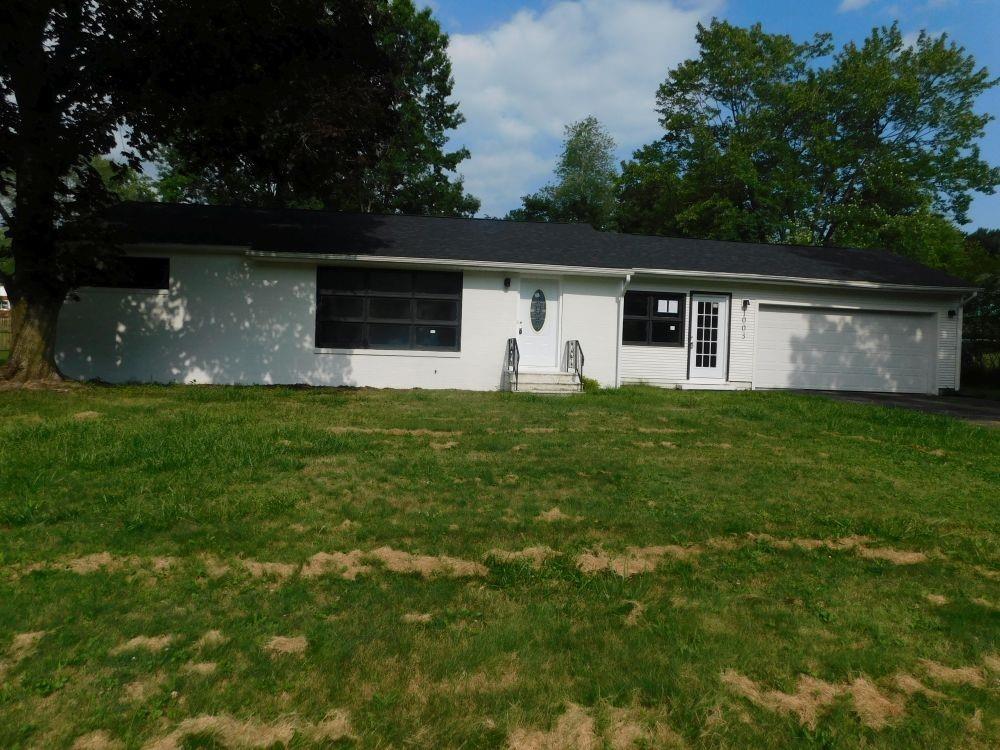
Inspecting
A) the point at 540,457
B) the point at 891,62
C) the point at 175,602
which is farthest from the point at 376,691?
the point at 891,62

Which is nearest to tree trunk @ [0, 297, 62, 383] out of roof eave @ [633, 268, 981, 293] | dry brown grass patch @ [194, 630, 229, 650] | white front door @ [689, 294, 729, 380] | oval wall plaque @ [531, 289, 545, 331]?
oval wall plaque @ [531, 289, 545, 331]

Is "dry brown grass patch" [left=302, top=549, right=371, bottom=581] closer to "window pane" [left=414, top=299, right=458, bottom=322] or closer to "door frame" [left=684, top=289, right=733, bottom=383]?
"window pane" [left=414, top=299, right=458, bottom=322]

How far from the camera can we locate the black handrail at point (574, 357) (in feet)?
43.4

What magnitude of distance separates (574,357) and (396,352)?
141 inches

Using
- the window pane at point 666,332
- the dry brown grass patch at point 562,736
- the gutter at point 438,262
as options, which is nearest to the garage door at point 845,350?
the window pane at point 666,332

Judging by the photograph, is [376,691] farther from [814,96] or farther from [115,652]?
[814,96]

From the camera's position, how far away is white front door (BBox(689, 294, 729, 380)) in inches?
597

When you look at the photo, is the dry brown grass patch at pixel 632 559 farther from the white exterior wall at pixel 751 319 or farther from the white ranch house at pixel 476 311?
the white exterior wall at pixel 751 319

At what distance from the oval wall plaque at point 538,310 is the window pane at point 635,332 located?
2319mm

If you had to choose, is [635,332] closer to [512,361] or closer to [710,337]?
[710,337]

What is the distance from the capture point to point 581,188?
42656 millimetres

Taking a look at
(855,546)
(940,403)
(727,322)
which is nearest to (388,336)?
(727,322)

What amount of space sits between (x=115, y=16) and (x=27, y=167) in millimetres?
2684

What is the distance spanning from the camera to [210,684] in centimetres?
249
